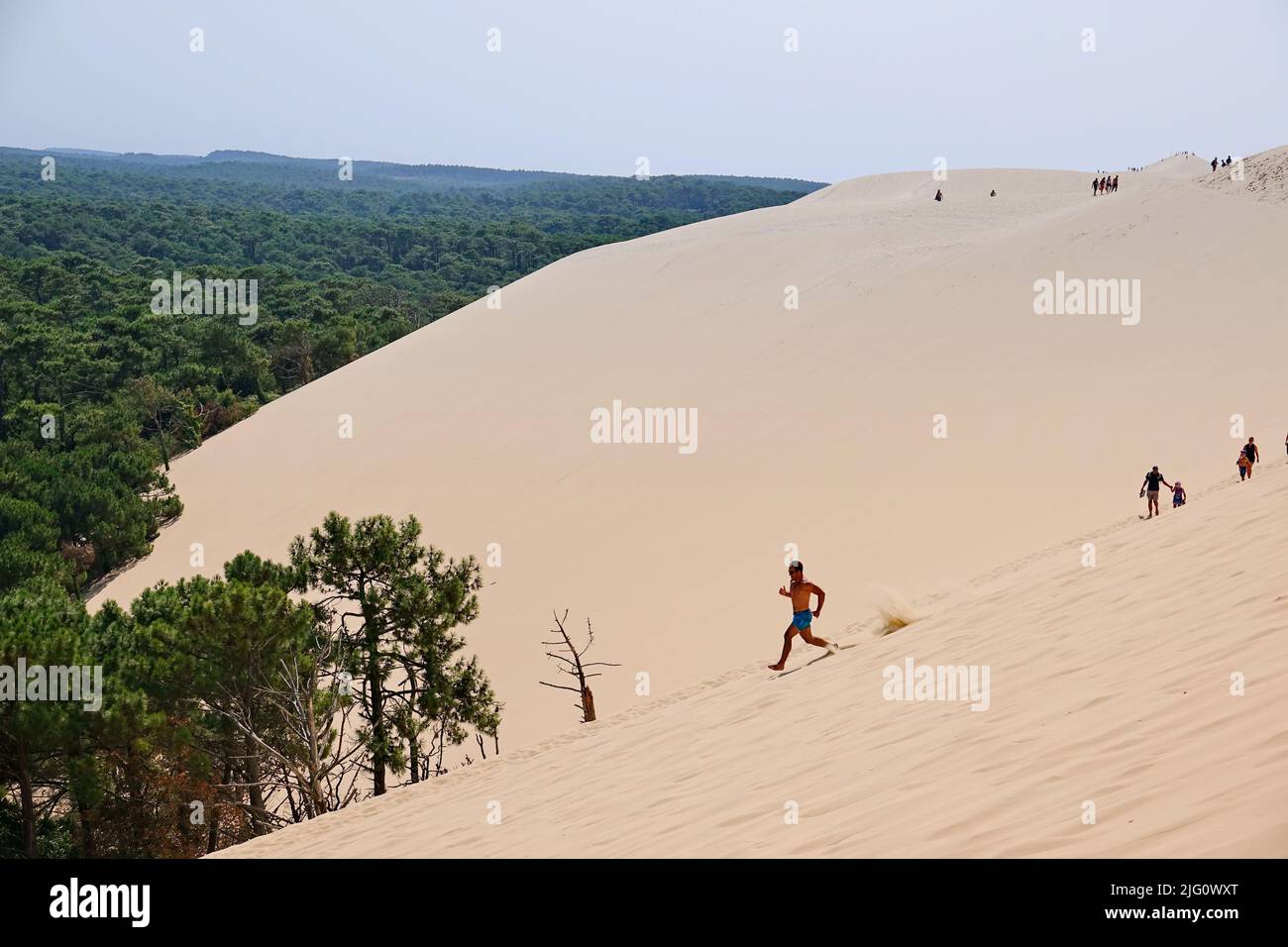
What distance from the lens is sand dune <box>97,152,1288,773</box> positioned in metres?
7.13

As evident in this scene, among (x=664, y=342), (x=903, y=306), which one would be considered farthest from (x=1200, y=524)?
(x=664, y=342)

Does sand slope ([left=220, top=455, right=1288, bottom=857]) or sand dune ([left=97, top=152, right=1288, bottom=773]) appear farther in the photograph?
sand dune ([left=97, top=152, right=1288, bottom=773])
